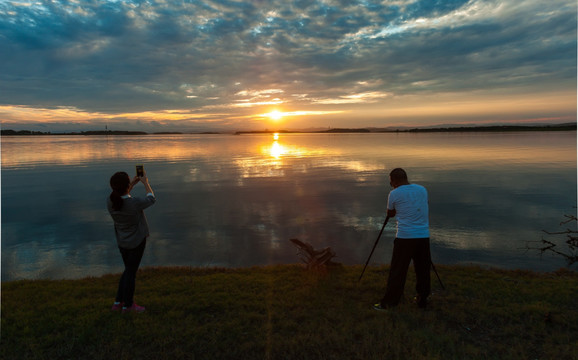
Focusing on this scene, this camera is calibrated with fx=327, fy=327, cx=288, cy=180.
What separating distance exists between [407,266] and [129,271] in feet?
17.9

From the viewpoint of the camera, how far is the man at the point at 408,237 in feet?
20.7

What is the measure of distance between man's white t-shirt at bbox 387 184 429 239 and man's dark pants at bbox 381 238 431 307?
17 cm

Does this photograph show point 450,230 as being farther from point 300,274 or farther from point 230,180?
Result: point 230,180

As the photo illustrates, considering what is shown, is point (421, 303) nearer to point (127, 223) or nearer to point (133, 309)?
point (133, 309)

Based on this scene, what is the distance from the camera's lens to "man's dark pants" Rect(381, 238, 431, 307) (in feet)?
21.1

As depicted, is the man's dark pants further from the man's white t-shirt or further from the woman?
the woman

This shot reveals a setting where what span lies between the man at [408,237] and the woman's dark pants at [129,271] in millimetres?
4853

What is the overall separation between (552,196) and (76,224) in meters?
26.8

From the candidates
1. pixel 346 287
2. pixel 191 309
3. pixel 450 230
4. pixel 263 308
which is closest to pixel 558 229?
pixel 450 230

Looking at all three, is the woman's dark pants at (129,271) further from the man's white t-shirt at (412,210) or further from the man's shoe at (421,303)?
the man's shoe at (421,303)

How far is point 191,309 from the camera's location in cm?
677

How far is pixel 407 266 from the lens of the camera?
21.3ft

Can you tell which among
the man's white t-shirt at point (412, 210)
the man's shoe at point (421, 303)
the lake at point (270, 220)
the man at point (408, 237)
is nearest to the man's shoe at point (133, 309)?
the lake at point (270, 220)

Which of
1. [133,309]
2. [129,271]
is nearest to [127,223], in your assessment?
[129,271]
